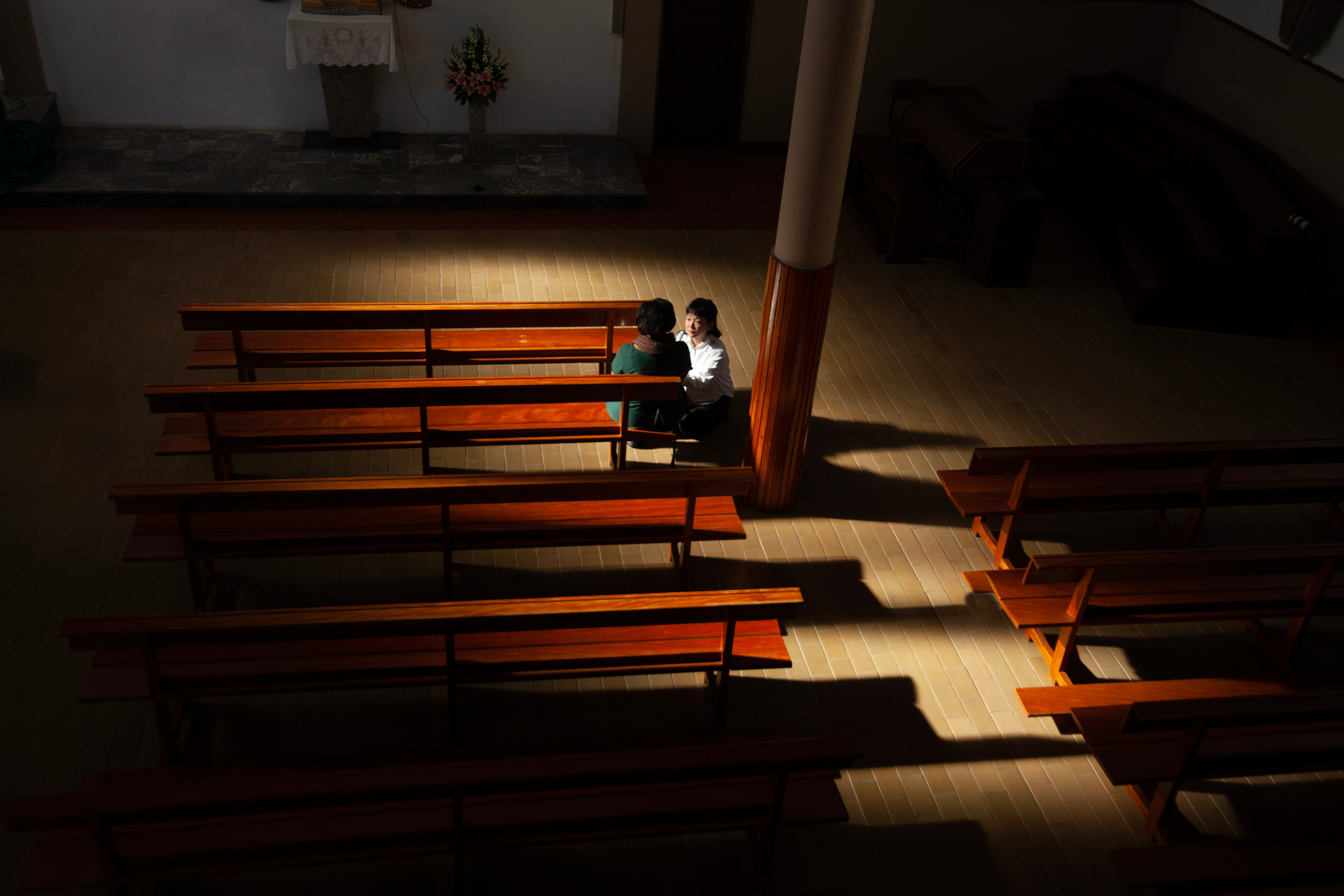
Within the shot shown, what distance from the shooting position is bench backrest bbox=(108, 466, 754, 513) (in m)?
3.91

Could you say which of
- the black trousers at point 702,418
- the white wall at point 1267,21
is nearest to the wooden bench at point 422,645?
the black trousers at point 702,418

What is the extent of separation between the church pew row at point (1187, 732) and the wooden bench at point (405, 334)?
3.08 m

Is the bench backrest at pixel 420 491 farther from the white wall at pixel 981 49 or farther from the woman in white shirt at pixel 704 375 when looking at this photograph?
the white wall at pixel 981 49

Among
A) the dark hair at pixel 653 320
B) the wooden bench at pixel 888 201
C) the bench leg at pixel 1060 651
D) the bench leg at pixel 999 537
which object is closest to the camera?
the bench leg at pixel 1060 651

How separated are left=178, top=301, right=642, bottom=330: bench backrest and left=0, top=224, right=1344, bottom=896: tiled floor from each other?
719mm

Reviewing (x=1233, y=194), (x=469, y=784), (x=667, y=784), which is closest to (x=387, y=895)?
(x=469, y=784)

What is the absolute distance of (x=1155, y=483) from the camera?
17.2ft

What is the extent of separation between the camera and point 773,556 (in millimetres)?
5141

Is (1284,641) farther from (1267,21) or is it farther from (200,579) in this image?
(1267,21)

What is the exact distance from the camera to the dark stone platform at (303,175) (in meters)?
8.05

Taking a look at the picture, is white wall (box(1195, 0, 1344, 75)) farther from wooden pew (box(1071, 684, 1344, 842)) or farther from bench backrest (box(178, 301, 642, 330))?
wooden pew (box(1071, 684, 1344, 842))

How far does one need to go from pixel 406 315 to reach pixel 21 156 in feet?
15.1

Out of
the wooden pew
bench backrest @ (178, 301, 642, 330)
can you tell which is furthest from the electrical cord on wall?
the wooden pew

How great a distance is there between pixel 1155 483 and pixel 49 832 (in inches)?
197
